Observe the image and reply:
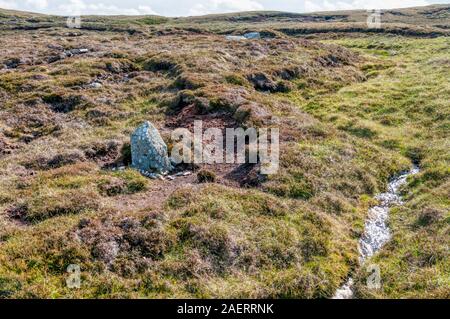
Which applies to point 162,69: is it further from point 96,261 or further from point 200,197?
point 96,261

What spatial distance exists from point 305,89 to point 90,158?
74.5 feet

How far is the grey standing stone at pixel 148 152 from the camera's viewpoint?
19312mm

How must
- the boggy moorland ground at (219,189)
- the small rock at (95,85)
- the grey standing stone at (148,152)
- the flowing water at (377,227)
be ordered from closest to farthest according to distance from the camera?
the boggy moorland ground at (219,189) → the flowing water at (377,227) → the grey standing stone at (148,152) → the small rock at (95,85)

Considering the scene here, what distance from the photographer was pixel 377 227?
16.5 m

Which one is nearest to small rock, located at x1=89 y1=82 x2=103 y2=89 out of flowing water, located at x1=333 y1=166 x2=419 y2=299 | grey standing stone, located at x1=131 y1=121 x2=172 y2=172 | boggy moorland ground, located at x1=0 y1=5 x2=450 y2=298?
boggy moorland ground, located at x1=0 y1=5 x2=450 y2=298

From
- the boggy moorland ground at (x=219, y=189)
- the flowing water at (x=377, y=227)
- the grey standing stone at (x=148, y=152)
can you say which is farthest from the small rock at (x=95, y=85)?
the flowing water at (x=377, y=227)

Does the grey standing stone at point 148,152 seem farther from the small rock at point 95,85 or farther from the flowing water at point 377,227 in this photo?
the small rock at point 95,85

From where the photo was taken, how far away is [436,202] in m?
17.0

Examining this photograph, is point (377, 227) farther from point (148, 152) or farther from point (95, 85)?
point (95, 85)

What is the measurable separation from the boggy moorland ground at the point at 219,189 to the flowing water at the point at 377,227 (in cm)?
35

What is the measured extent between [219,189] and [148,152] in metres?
4.50

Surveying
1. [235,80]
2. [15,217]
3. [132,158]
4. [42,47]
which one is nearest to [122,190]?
[132,158]

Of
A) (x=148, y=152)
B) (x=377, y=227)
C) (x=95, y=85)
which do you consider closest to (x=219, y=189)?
(x=148, y=152)

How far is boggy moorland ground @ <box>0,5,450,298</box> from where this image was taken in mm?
12242
